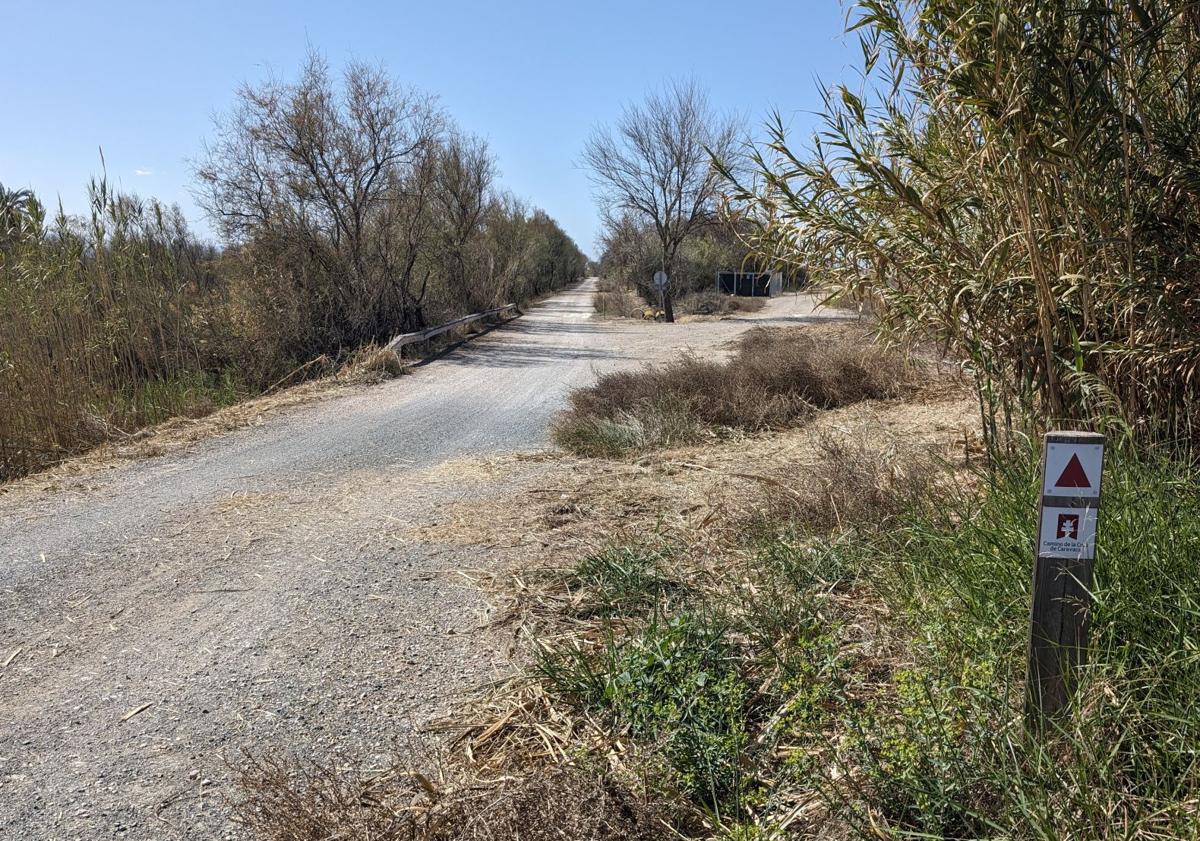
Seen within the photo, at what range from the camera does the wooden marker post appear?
2154 mm

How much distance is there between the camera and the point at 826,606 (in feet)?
11.5

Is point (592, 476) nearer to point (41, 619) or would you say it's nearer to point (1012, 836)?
point (41, 619)

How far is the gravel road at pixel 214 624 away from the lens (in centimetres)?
289

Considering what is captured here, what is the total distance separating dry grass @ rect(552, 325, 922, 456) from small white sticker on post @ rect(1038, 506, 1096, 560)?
551cm

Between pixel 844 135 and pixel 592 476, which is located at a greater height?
pixel 844 135

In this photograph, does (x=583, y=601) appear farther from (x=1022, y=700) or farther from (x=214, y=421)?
(x=214, y=421)

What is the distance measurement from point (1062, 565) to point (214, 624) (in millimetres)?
3672

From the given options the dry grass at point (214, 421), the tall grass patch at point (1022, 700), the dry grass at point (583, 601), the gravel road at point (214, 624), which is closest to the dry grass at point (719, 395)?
the dry grass at point (583, 601)

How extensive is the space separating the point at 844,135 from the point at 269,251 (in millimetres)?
16301

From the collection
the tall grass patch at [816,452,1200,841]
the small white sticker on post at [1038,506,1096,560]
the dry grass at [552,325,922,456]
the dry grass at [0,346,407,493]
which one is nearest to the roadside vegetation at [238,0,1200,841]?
the tall grass patch at [816,452,1200,841]

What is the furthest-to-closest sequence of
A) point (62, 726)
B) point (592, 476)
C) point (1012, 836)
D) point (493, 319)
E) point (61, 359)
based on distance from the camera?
point (493, 319) → point (61, 359) → point (592, 476) → point (62, 726) → point (1012, 836)

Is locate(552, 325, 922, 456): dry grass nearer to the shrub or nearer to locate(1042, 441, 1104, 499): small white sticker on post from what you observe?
the shrub

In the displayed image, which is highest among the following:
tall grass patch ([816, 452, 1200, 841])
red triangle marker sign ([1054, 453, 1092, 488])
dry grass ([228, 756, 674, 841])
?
red triangle marker sign ([1054, 453, 1092, 488])

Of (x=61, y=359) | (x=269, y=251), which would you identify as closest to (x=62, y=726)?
(x=61, y=359)
